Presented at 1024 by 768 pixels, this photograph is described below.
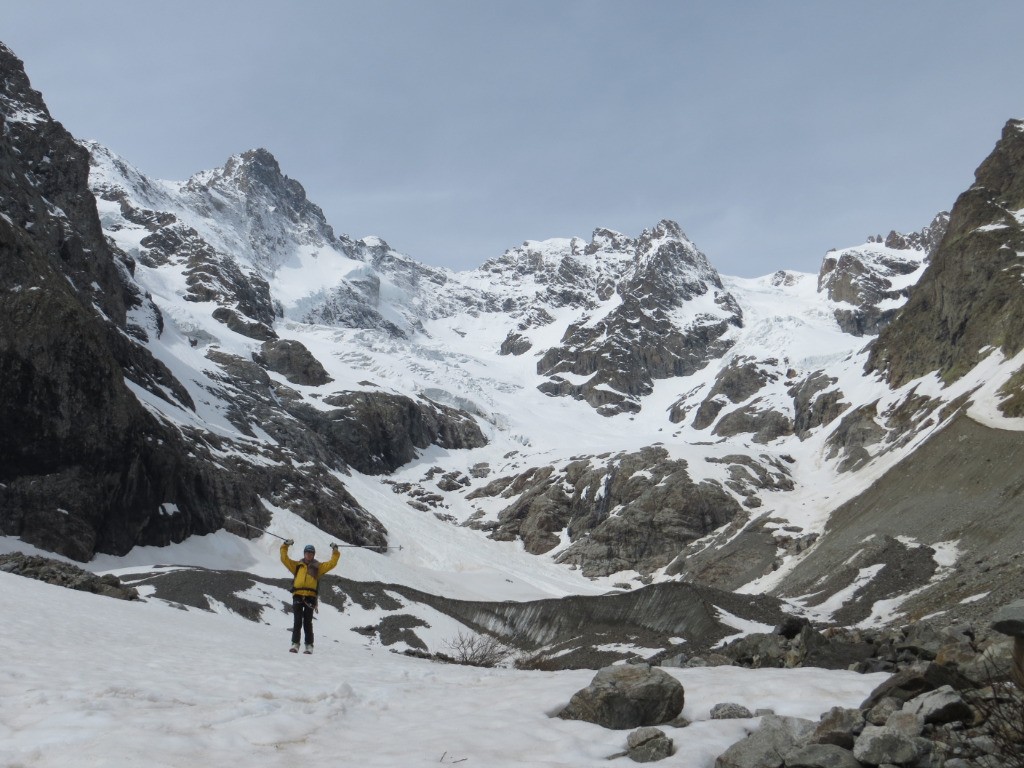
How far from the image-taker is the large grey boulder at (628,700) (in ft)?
29.6

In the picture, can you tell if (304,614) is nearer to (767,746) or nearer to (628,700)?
(628,700)

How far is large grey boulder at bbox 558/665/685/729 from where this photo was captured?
9031 mm

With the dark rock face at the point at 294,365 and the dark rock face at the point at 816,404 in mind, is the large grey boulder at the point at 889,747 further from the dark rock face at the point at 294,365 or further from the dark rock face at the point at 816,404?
the dark rock face at the point at 294,365

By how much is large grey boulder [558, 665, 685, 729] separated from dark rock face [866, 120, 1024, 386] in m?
98.9

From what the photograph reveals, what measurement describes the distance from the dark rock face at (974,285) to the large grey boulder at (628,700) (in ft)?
324

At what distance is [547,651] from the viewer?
47062 millimetres

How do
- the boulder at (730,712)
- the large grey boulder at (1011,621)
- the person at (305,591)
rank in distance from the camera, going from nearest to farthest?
the large grey boulder at (1011,621) → the boulder at (730,712) → the person at (305,591)

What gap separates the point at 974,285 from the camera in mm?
109500

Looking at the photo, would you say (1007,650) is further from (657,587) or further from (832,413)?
(832,413)

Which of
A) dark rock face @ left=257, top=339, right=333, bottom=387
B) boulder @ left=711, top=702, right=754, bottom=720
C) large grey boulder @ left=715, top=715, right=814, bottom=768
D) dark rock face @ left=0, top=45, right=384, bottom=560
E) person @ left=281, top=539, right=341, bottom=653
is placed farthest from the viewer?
dark rock face @ left=257, top=339, right=333, bottom=387

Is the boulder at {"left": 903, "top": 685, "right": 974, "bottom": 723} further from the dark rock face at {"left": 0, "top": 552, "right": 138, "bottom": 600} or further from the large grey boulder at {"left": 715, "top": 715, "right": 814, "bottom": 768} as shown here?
the dark rock face at {"left": 0, "top": 552, "right": 138, "bottom": 600}

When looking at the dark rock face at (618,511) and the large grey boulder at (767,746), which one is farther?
the dark rock face at (618,511)

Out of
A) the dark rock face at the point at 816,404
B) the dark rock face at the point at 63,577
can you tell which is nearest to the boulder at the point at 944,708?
the dark rock face at the point at 63,577

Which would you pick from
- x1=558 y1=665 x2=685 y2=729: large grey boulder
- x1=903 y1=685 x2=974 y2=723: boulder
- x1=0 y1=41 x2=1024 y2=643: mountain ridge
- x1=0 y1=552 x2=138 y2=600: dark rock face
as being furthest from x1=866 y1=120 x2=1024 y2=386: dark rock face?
x1=903 y1=685 x2=974 y2=723: boulder
